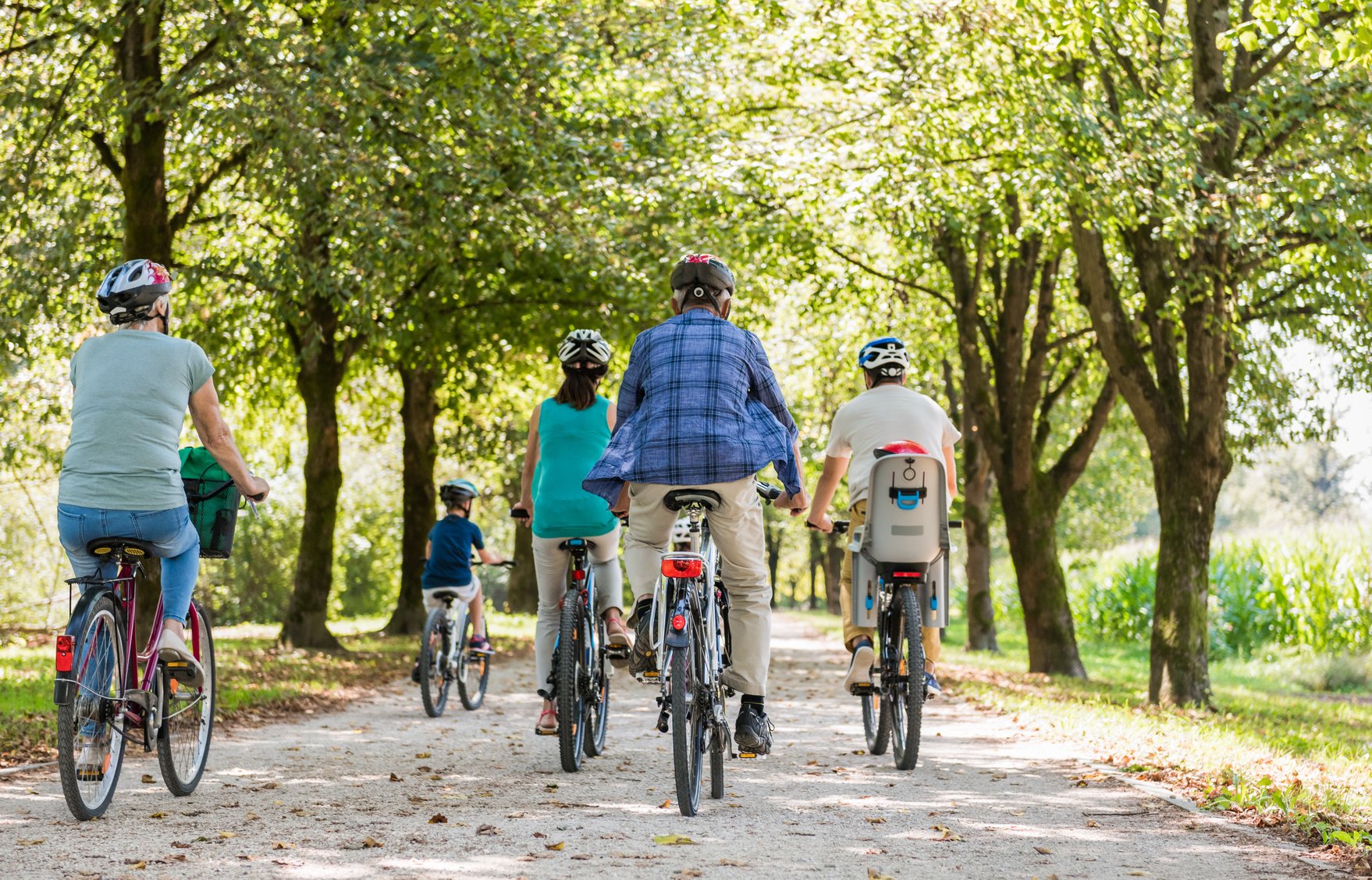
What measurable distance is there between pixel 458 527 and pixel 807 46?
25.3 ft

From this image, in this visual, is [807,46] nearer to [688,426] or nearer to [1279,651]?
[688,426]

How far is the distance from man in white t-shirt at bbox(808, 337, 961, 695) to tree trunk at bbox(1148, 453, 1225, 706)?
5.24 metres

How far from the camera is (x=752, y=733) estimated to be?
602cm

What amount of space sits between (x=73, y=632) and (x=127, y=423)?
2.84ft

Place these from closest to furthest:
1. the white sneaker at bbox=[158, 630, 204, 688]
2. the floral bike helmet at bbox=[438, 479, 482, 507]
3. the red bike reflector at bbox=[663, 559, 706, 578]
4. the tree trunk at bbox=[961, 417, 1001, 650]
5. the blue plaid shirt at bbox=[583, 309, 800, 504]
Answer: the red bike reflector at bbox=[663, 559, 706, 578]
the blue plaid shirt at bbox=[583, 309, 800, 504]
the white sneaker at bbox=[158, 630, 204, 688]
the floral bike helmet at bbox=[438, 479, 482, 507]
the tree trunk at bbox=[961, 417, 1001, 650]

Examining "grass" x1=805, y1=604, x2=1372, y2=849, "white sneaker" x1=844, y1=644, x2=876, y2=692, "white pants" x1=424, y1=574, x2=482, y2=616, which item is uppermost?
"white pants" x1=424, y1=574, x2=482, y2=616

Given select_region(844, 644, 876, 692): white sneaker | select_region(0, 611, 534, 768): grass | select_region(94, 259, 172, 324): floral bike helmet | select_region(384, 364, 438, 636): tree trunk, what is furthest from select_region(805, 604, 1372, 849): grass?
select_region(384, 364, 438, 636): tree trunk

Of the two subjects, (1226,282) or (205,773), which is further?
(1226,282)

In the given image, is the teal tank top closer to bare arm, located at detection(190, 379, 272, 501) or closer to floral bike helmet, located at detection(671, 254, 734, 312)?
floral bike helmet, located at detection(671, 254, 734, 312)

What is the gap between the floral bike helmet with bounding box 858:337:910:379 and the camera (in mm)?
7941

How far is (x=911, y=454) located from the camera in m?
7.46

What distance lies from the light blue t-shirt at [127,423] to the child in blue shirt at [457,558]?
493 centimetres

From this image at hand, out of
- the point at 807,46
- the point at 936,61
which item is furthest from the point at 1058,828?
the point at 807,46

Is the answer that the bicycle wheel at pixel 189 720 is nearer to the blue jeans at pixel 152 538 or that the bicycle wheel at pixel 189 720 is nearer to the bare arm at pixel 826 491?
the blue jeans at pixel 152 538
